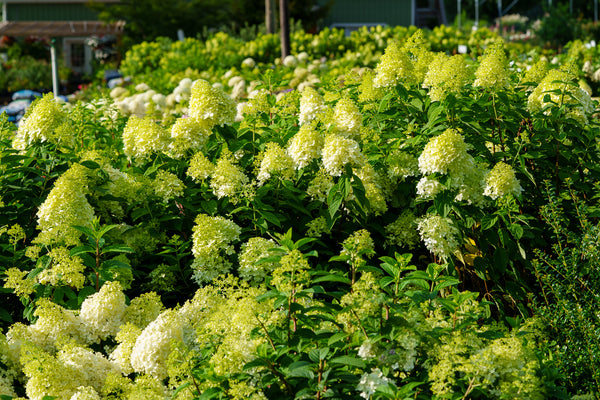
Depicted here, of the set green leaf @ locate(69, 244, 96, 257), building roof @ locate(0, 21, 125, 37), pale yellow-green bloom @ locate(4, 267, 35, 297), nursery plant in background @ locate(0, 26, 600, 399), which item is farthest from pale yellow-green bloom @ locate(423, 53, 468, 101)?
building roof @ locate(0, 21, 125, 37)

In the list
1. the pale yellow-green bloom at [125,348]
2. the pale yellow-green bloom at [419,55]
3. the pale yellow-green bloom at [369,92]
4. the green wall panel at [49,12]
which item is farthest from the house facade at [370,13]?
the pale yellow-green bloom at [125,348]

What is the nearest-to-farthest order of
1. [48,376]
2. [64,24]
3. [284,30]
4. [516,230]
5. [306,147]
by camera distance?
[48,376] < [516,230] < [306,147] < [284,30] < [64,24]

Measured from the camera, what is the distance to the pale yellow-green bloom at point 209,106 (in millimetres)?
3609

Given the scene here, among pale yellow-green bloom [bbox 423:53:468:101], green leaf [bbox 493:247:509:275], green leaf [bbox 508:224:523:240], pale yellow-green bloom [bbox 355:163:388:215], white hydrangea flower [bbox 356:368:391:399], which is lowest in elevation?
green leaf [bbox 493:247:509:275]

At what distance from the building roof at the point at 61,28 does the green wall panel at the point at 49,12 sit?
1566mm

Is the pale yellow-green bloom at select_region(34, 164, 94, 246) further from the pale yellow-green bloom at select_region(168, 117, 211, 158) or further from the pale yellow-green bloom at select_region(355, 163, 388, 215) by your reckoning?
the pale yellow-green bloom at select_region(355, 163, 388, 215)

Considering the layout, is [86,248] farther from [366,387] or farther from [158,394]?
[366,387]

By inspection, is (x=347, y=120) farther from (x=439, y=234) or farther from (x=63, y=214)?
(x=63, y=214)

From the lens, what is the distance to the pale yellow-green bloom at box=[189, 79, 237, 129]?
11.8ft

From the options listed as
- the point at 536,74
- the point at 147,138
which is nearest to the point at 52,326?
the point at 147,138

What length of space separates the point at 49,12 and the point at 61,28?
3958 mm

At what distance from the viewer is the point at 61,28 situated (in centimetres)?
2484

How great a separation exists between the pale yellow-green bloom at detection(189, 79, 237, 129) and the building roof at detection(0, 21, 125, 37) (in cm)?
2056

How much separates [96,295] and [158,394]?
0.68m
